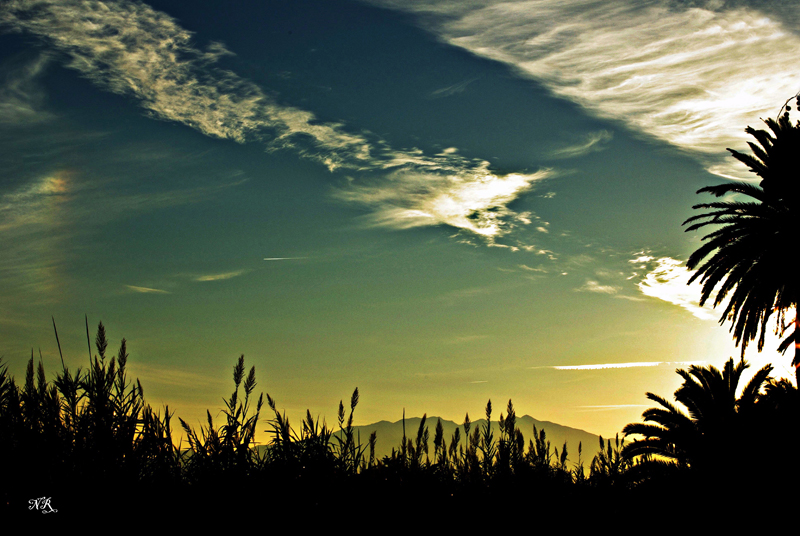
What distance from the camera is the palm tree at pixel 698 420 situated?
26.2 meters

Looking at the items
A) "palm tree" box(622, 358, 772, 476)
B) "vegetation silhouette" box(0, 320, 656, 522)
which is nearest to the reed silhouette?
"vegetation silhouette" box(0, 320, 656, 522)

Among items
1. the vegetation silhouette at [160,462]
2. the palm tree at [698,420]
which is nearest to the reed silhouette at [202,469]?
the vegetation silhouette at [160,462]

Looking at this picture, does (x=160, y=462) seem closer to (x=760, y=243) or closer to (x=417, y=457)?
(x=417, y=457)

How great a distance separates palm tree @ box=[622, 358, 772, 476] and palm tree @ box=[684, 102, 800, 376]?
2324 millimetres

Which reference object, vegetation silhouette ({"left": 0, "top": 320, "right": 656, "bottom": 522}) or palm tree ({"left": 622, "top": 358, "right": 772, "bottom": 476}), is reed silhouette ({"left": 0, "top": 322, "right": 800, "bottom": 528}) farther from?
palm tree ({"left": 622, "top": 358, "right": 772, "bottom": 476})

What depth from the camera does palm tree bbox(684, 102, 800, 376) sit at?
2619 cm

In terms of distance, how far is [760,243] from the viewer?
27109 mm

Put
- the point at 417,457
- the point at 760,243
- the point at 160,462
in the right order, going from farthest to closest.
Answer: the point at 760,243, the point at 417,457, the point at 160,462

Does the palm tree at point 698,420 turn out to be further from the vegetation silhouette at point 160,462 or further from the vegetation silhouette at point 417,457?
the vegetation silhouette at point 160,462

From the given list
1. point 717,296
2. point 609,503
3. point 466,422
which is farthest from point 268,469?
point 717,296

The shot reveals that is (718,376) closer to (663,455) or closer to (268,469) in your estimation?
(663,455)

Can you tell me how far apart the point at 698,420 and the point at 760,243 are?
9.29m

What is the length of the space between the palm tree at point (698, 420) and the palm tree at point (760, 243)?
91.5 inches

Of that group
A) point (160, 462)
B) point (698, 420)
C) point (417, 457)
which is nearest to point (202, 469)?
point (160, 462)
